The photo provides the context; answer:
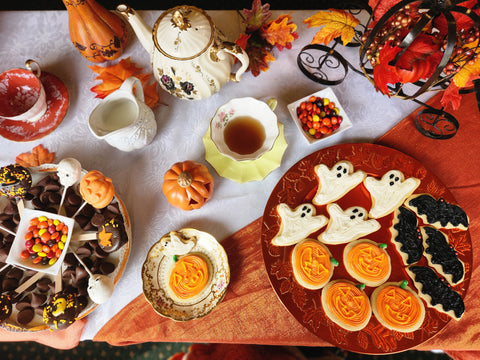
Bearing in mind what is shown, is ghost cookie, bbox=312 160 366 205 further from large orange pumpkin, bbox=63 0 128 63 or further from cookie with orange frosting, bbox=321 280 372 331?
large orange pumpkin, bbox=63 0 128 63

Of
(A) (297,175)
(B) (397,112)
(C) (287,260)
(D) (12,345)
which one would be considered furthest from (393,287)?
(D) (12,345)

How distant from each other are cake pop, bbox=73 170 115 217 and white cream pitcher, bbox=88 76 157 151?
110 millimetres

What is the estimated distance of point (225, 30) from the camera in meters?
1.09

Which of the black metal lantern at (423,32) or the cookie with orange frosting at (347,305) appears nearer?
the black metal lantern at (423,32)

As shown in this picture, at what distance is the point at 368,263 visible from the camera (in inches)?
35.0

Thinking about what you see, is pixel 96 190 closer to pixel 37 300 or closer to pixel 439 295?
pixel 37 300

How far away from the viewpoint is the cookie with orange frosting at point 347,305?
84 centimetres

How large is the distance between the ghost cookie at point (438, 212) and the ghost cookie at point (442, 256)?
3 cm

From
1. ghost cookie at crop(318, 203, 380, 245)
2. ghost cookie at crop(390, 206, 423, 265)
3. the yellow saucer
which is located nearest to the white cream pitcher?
the yellow saucer

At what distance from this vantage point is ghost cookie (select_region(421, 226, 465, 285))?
34.9 inches

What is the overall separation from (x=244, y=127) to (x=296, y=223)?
0.33m

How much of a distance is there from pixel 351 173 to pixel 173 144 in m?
0.56

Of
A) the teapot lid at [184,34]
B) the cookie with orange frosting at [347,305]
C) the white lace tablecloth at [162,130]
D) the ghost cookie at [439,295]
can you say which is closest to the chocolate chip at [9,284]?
the white lace tablecloth at [162,130]

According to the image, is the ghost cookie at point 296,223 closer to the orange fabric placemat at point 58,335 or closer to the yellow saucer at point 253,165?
the yellow saucer at point 253,165
